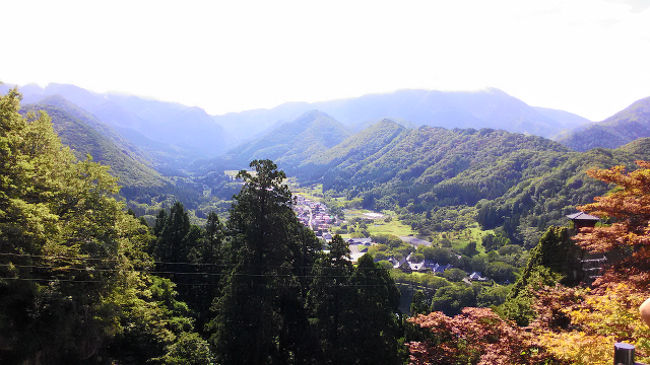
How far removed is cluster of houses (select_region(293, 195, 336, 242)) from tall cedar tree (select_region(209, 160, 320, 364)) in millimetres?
65710

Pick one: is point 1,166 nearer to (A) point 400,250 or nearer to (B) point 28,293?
(B) point 28,293

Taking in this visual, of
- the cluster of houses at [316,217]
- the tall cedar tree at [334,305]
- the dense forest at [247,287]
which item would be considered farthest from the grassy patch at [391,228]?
the tall cedar tree at [334,305]

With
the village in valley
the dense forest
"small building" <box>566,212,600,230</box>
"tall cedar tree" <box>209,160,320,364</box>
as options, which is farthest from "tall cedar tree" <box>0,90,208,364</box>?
the village in valley

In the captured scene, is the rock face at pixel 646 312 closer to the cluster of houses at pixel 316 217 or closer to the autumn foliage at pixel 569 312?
the autumn foliage at pixel 569 312

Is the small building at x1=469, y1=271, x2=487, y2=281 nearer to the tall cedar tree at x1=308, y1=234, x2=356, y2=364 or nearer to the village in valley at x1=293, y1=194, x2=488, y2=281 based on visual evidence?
the village in valley at x1=293, y1=194, x2=488, y2=281

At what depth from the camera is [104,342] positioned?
11.8 meters

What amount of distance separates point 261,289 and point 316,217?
313ft

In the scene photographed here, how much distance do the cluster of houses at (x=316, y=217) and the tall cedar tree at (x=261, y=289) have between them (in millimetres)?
65710

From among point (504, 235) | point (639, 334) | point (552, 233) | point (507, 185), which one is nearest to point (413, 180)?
point (507, 185)

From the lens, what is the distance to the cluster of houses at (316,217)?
302 ft

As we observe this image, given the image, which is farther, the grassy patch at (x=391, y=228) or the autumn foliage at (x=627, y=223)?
the grassy patch at (x=391, y=228)

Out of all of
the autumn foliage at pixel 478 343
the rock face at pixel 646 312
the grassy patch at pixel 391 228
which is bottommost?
the grassy patch at pixel 391 228

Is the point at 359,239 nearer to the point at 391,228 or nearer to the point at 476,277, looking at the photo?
the point at 391,228

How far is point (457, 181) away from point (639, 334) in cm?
13345
